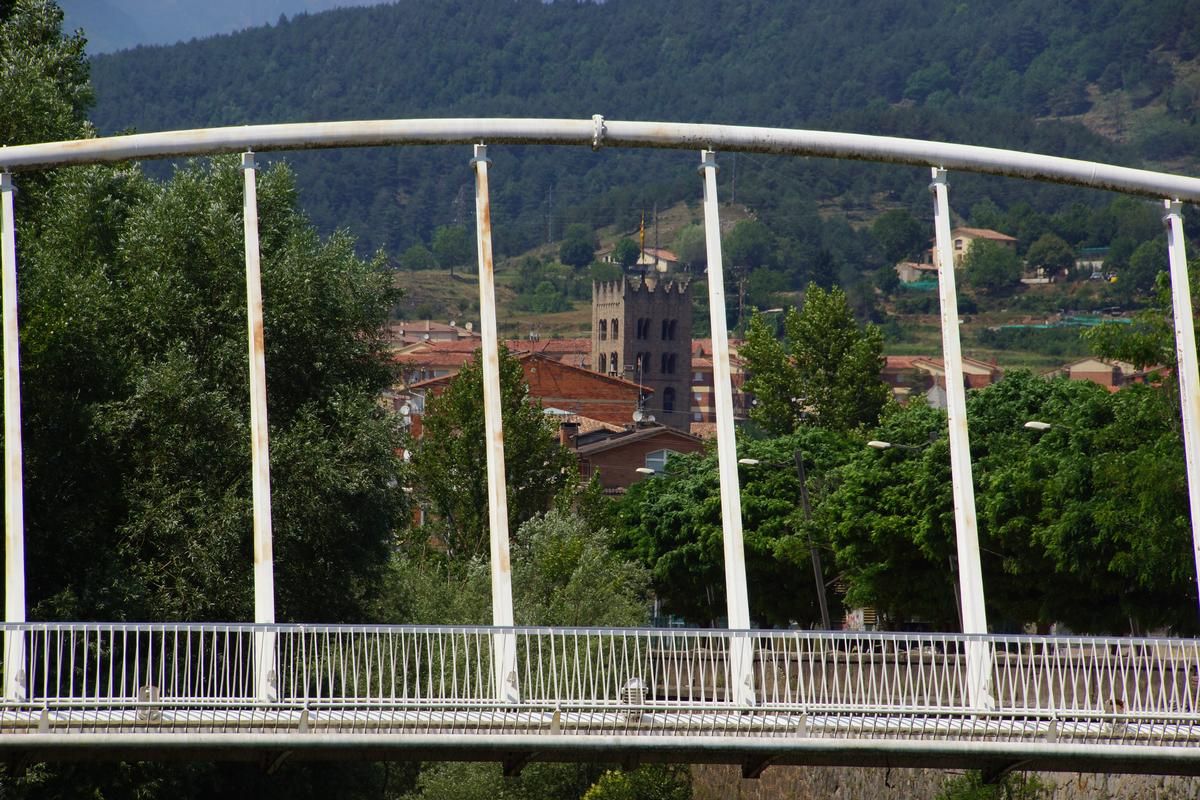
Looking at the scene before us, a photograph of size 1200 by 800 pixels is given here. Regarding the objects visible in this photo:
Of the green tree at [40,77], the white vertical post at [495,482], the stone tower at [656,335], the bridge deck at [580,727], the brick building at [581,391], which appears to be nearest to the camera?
the bridge deck at [580,727]

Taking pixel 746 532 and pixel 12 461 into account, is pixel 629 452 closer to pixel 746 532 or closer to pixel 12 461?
pixel 746 532

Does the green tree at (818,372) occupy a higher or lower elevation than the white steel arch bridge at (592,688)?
higher

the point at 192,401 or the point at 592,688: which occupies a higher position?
the point at 192,401

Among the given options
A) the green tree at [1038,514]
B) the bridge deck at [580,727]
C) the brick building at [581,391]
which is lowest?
the bridge deck at [580,727]

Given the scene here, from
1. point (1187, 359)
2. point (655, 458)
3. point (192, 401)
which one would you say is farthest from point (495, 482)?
point (655, 458)

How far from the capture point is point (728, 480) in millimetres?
20578

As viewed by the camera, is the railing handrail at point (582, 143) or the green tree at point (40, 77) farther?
the green tree at point (40, 77)

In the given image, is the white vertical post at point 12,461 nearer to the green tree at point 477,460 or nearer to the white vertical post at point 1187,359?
the white vertical post at point 1187,359

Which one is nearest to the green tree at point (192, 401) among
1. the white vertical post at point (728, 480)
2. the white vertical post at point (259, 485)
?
the white vertical post at point (259, 485)

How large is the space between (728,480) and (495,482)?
2.45 meters

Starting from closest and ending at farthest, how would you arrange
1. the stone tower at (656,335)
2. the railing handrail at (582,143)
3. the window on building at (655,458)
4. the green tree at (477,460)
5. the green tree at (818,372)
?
1. the railing handrail at (582,143)
2. the green tree at (477,460)
3. the green tree at (818,372)
4. the window on building at (655,458)
5. the stone tower at (656,335)

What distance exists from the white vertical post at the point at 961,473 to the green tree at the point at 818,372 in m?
64.7

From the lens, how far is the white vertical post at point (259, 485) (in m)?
19.1

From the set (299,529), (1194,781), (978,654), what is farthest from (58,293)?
(1194,781)
